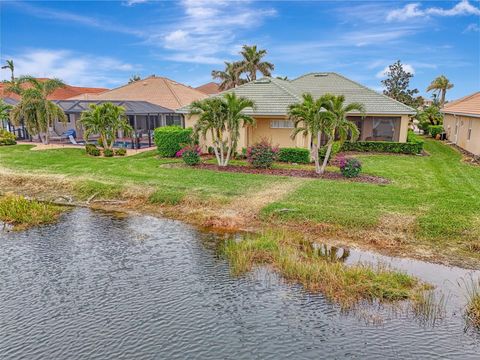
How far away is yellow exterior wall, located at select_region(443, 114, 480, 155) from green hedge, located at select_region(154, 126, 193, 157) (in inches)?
765

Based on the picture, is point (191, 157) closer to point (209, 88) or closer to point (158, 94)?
point (158, 94)

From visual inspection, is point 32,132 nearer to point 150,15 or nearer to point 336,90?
point 150,15

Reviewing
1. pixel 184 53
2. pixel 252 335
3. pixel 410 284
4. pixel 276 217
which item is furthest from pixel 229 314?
pixel 184 53

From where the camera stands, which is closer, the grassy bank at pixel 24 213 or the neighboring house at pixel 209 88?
the grassy bank at pixel 24 213

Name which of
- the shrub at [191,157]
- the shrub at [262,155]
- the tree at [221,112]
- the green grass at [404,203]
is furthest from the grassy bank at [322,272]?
the shrub at [191,157]

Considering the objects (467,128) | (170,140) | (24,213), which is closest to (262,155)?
(170,140)

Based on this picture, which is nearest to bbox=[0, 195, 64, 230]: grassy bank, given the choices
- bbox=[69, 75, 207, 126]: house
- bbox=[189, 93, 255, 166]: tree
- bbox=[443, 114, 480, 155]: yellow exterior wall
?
bbox=[189, 93, 255, 166]: tree

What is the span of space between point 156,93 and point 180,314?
3372 cm

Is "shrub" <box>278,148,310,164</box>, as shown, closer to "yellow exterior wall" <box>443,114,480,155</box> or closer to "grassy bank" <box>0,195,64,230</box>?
"yellow exterior wall" <box>443,114,480,155</box>

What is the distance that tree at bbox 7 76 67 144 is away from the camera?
2722cm

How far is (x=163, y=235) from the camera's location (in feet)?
42.0

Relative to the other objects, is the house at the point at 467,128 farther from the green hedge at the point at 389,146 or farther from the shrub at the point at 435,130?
Result: the green hedge at the point at 389,146

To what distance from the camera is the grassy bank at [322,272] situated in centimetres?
888

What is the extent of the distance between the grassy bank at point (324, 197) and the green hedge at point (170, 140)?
139 cm
